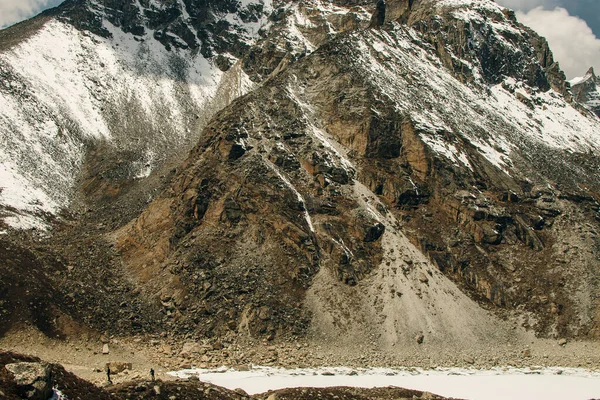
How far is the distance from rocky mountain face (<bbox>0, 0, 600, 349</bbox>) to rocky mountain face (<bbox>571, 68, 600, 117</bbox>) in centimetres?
7438

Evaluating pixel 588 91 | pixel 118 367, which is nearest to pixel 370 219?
pixel 118 367

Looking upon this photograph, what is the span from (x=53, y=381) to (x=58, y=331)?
18.9 meters

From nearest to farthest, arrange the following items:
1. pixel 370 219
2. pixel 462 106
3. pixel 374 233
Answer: pixel 374 233, pixel 370 219, pixel 462 106

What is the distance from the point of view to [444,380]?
3353cm

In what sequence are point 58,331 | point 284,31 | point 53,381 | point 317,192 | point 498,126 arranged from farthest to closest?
point 284,31 → point 498,126 → point 317,192 → point 58,331 → point 53,381

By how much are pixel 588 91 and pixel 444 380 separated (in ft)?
523

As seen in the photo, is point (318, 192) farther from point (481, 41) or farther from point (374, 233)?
point (481, 41)

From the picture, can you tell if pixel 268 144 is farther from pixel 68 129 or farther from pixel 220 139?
pixel 68 129

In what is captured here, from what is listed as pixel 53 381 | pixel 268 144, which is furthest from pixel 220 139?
pixel 53 381

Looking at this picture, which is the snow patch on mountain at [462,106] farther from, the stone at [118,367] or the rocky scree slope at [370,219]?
the stone at [118,367]

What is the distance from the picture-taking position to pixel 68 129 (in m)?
69.4

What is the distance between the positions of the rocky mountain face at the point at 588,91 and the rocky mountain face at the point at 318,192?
74379 millimetres

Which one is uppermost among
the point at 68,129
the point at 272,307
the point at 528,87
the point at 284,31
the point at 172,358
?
the point at 284,31

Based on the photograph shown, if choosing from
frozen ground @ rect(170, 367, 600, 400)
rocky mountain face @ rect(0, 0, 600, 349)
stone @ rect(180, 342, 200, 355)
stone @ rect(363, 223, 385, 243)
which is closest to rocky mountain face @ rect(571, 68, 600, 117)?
rocky mountain face @ rect(0, 0, 600, 349)
